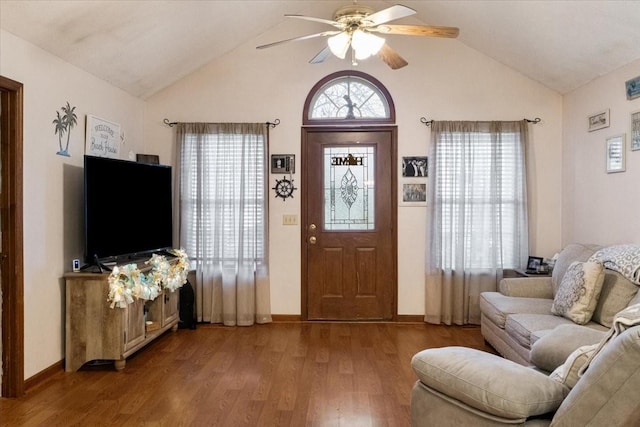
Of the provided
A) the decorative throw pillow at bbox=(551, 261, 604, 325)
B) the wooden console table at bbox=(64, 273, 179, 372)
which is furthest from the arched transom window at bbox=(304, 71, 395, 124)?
the wooden console table at bbox=(64, 273, 179, 372)

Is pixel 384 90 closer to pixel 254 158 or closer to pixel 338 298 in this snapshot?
pixel 254 158

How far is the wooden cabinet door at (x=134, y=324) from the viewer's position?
3576mm

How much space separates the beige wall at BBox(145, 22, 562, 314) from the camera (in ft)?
15.8

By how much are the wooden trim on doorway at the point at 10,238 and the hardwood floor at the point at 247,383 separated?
0.23m

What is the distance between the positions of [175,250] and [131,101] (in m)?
1.64

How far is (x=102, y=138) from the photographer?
4.08m

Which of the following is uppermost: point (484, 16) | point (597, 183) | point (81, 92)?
point (484, 16)

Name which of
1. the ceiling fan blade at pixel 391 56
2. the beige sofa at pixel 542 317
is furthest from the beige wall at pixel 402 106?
the ceiling fan blade at pixel 391 56

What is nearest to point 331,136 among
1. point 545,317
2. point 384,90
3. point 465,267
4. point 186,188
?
point 384,90

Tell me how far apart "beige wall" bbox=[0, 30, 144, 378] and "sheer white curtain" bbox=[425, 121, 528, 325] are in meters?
3.38

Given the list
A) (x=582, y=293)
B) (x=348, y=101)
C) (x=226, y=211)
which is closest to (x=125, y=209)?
(x=226, y=211)

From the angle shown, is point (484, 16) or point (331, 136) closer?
point (484, 16)

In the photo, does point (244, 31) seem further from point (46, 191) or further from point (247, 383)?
point (247, 383)

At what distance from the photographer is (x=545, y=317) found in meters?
3.27
